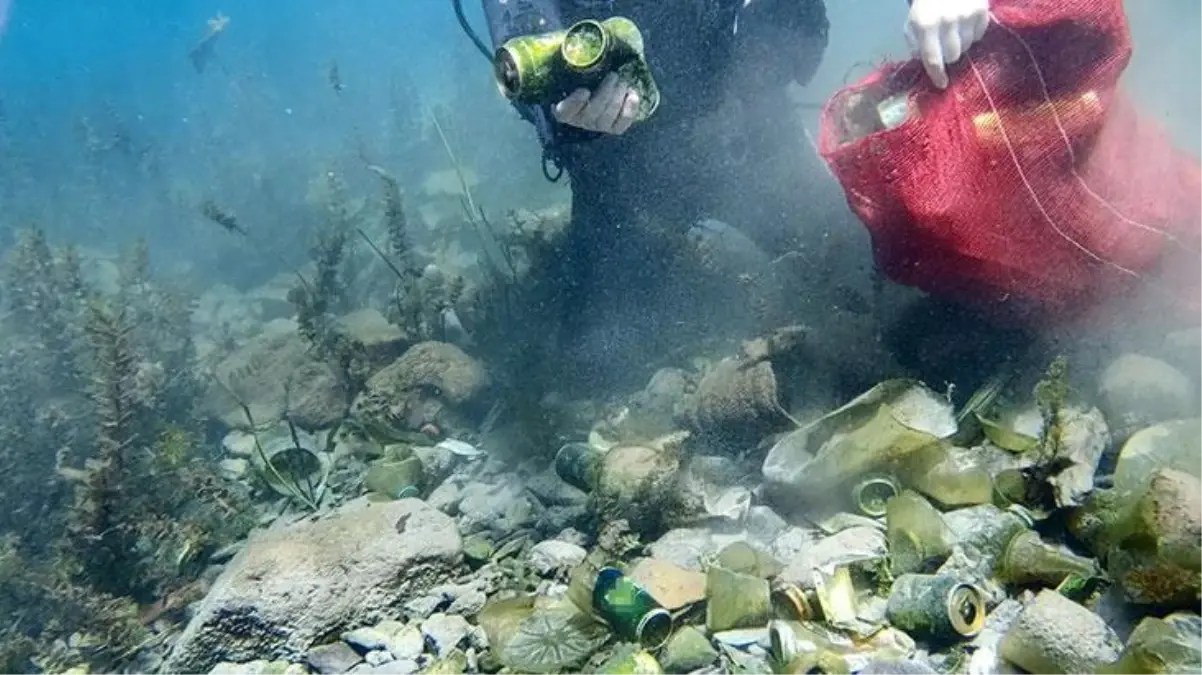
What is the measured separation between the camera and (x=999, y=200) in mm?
3221

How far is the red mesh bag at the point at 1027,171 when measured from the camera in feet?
10.2

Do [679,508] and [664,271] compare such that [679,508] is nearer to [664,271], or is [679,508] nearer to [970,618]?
[970,618]

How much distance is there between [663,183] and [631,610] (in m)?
4.10

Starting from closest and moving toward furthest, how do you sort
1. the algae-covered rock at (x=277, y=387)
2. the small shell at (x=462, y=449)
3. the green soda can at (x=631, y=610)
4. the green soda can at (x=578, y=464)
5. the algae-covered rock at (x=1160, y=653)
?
the algae-covered rock at (x=1160, y=653) < the green soda can at (x=631, y=610) < the green soda can at (x=578, y=464) < the small shell at (x=462, y=449) < the algae-covered rock at (x=277, y=387)

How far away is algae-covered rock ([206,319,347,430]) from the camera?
5.80 meters

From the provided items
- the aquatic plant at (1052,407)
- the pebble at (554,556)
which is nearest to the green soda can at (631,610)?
the pebble at (554,556)

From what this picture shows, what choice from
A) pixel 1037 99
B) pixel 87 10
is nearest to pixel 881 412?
pixel 1037 99

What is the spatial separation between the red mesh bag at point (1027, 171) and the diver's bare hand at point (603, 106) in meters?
0.95

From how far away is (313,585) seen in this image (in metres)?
3.17

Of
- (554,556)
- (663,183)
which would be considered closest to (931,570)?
(554,556)

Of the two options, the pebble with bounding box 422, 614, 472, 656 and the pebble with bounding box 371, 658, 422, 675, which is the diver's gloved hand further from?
the pebble with bounding box 371, 658, 422, 675

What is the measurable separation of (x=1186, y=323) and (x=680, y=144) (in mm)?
3716

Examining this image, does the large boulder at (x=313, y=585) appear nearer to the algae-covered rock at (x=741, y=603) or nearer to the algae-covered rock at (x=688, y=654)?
the algae-covered rock at (x=688, y=654)

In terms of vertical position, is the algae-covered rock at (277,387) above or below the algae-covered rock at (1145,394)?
below
